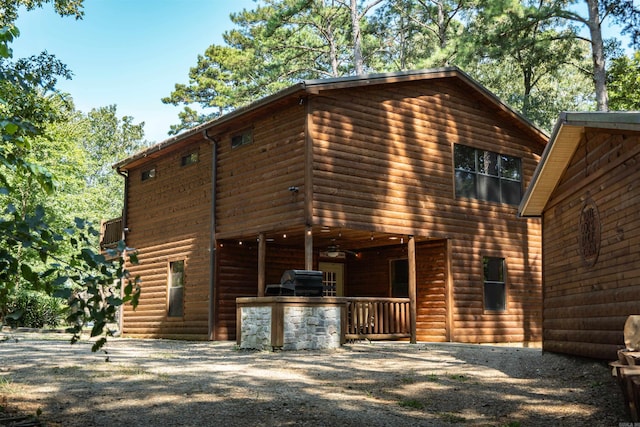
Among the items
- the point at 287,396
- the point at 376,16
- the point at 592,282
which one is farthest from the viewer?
the point at 376,16

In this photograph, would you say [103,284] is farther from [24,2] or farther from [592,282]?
[24,2]

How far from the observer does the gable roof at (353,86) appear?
15.7m

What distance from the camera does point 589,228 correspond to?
428 inches

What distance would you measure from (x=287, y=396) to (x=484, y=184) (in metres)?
12.7

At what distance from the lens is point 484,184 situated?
19.4 meters

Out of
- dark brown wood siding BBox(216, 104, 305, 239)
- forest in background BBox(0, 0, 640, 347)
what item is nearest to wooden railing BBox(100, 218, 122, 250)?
forest in background BBox(0, 0, 640, 347)

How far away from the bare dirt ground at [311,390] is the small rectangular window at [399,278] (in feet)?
24.0

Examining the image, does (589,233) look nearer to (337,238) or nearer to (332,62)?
(337,238)

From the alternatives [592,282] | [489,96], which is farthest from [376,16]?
[592,282]

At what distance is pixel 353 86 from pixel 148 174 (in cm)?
900

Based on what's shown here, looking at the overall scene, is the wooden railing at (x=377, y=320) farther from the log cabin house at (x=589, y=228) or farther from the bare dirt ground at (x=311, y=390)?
the log cabin house at (x=589, y=228)

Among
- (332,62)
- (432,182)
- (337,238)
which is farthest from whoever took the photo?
(332,62)

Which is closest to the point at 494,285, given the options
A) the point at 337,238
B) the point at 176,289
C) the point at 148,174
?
the point at 337,238

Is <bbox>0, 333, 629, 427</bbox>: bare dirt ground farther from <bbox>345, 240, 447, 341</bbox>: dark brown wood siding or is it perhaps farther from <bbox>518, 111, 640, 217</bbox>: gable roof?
<bbox>345, 240, 447, 341</bbox>: dark brown wood siding
